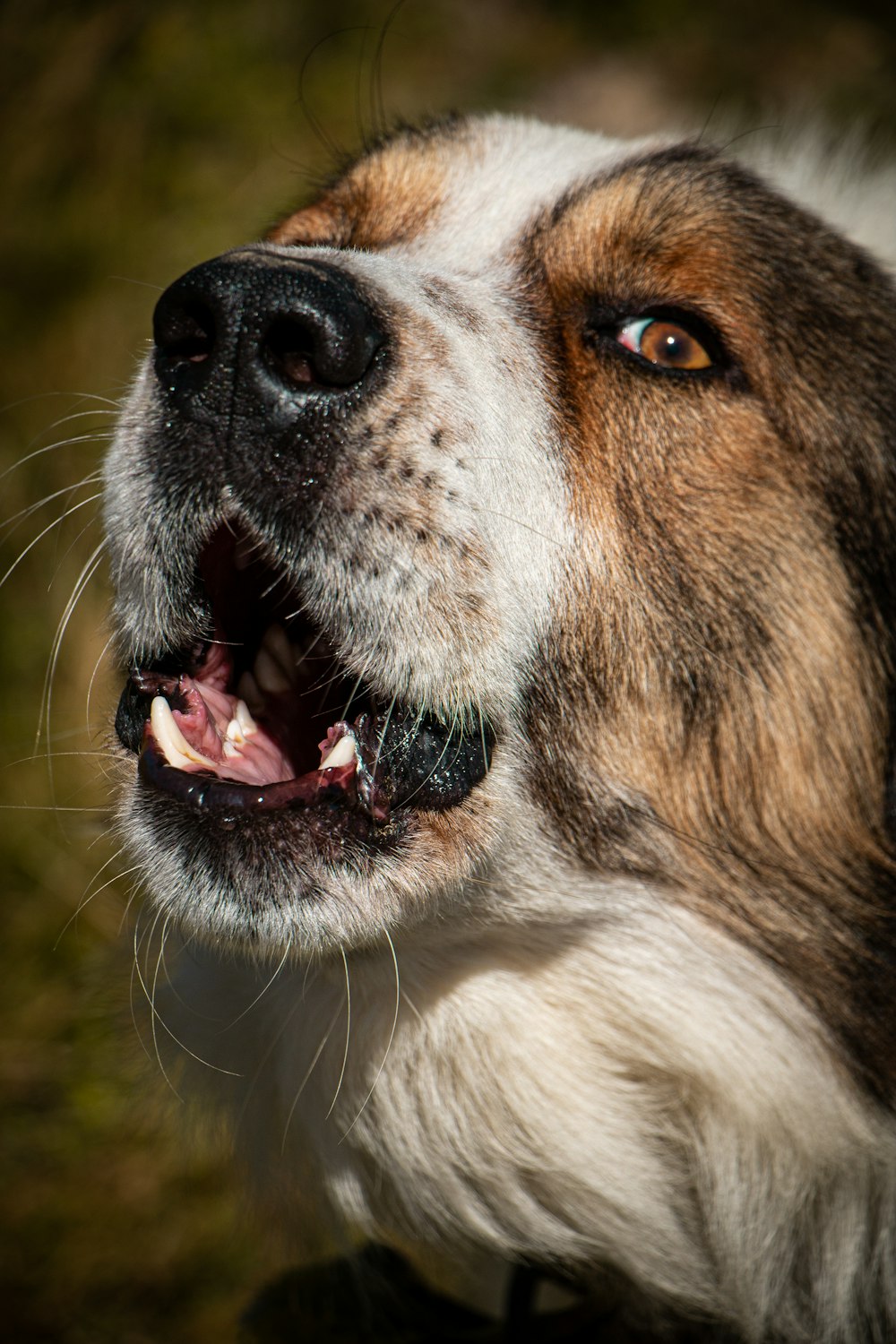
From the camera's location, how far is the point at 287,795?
6.45 feet

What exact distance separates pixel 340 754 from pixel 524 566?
476 millimetres

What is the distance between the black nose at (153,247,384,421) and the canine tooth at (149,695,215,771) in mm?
508

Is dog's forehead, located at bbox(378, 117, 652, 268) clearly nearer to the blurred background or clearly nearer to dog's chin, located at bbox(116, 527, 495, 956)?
the blurred background

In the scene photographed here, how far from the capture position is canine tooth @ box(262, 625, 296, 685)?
235 cm

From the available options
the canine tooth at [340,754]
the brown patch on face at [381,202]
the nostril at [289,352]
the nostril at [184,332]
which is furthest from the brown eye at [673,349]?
the canine tooth at [340,754]

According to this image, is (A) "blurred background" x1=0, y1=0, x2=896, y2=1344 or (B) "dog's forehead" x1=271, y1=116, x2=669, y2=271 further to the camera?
(A) "blurred background" x1=0, y1=0, x2=896, y2=1344

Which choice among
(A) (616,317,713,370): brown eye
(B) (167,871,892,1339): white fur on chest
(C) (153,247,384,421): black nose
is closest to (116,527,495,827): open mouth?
(C) (153,247,384,421): black nose

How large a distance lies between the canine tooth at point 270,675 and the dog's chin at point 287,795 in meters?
0.06

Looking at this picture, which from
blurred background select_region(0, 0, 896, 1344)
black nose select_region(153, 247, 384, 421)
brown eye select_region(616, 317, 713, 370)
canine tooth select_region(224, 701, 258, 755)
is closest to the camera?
black nose select_region(153, 247, 384, 421)

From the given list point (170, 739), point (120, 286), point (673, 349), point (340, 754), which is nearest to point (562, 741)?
point (340, 754)

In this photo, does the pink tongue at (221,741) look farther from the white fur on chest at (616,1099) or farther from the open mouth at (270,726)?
→ the white fur on chest at (616,1099)

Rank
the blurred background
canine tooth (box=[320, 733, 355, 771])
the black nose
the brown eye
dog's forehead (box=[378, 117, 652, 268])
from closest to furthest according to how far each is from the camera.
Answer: the black nose
canine tooth (box=[320, 733, 355, 771])
the brown eye
dog's forehead (box=[378, 117, 652, 268])
the blurred background

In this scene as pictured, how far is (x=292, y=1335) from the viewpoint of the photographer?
2.98 metres

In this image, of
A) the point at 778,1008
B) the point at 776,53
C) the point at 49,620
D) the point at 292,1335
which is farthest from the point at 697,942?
the point at 776,53
